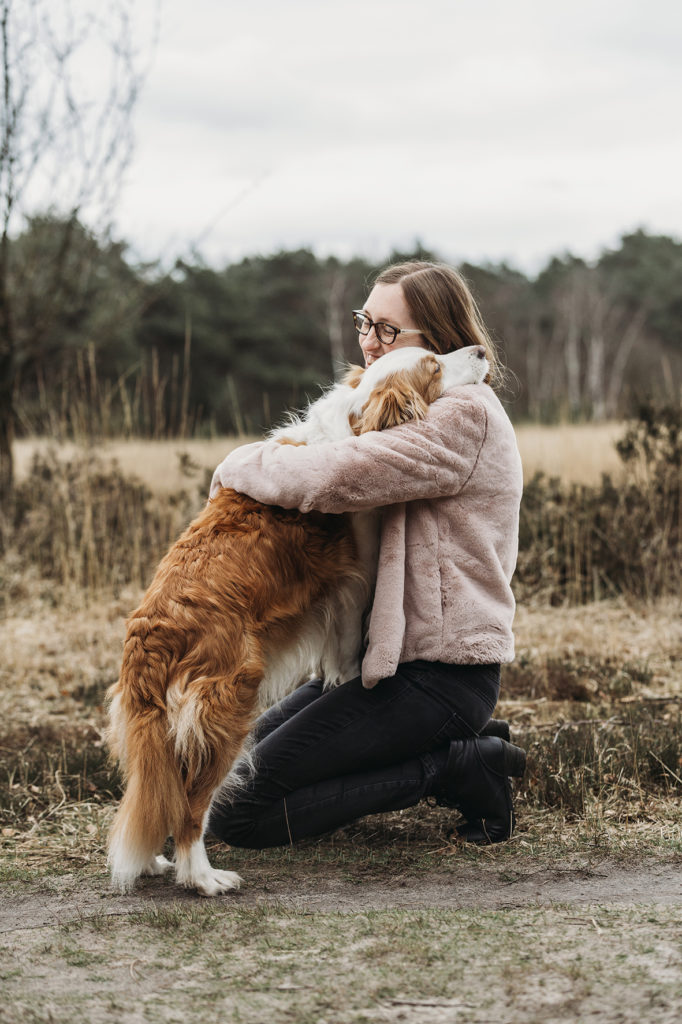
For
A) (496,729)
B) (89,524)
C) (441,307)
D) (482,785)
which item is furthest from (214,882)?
(89,524)

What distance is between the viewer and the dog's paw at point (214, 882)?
8.60 ft

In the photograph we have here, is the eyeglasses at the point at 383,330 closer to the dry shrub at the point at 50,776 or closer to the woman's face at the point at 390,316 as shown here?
the woman's face at the point at 390,316

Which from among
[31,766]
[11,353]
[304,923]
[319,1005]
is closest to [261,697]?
[304,923]

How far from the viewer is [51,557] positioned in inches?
301

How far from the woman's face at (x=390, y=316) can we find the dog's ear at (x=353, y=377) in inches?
1.6

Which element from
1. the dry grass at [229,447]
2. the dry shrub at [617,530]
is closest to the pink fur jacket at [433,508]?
the dry shrub at [617,530]

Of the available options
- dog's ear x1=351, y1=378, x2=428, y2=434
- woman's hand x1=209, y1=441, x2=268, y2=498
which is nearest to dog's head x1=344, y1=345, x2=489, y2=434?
dog's ear x1=351, y1=378, x2=428, y2=434

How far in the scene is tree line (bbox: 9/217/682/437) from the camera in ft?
25.3

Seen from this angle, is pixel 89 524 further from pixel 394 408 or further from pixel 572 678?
pixel 394 408

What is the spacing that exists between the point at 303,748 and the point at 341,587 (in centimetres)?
48

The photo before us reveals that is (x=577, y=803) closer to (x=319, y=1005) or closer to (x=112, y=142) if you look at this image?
(x=319, y=1005)

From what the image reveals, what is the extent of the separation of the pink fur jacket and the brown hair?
199 mm

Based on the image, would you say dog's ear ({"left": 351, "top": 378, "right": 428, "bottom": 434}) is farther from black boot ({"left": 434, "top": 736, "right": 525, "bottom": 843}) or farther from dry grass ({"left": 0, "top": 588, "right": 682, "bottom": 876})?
dry grass ({"left": 0, "top": 588, "right": 682, "bottom": 876})

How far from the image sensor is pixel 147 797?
2.50 metres
